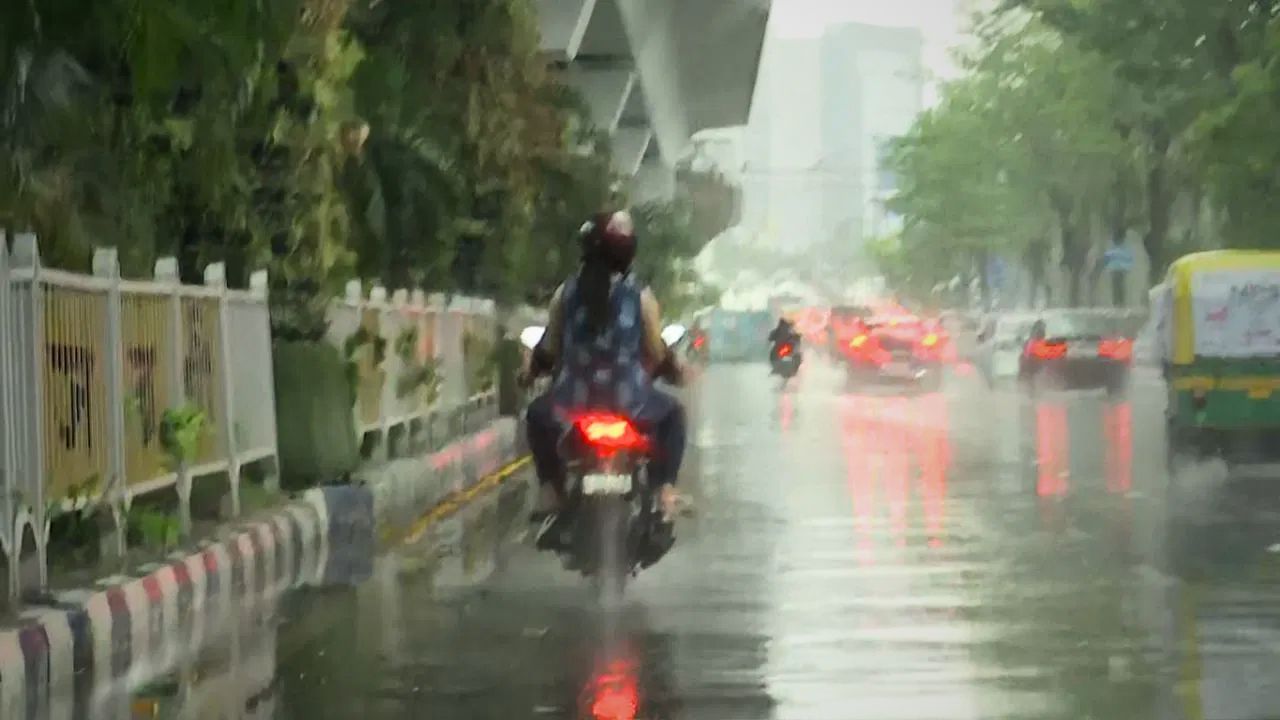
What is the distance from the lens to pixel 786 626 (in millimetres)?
10797

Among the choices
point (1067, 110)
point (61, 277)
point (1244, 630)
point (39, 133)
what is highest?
point (1067, 110)

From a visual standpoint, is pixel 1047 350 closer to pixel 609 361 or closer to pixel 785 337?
pixel 785 337

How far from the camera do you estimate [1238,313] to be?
21078 mm

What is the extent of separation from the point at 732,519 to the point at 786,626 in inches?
250

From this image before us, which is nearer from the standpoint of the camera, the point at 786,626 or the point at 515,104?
the point at 786,626

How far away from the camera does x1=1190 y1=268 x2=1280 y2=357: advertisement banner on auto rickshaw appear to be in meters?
20.9

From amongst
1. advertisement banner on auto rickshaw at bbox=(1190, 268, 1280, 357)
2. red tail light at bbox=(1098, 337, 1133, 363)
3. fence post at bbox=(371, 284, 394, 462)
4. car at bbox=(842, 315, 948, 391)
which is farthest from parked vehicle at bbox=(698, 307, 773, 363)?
advertisement banner on auto rickshaw at bbox=(1190, 268, 1280, 357)

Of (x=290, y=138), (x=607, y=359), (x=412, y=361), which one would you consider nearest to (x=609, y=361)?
(x=607, y=359)

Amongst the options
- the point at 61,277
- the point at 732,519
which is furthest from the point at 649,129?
the point at 61,277

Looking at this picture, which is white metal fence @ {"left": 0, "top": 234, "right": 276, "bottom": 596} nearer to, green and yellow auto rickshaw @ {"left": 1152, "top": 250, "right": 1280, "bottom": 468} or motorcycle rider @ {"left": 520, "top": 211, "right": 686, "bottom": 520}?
motorcycle rider @ {"left": 520, "top": 211, "right": 686, "bottom": 520}

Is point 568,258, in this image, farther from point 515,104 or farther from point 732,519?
point 732,519

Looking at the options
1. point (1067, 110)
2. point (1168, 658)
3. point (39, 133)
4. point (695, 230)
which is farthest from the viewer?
point (695, 230)

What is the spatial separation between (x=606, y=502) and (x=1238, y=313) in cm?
1106

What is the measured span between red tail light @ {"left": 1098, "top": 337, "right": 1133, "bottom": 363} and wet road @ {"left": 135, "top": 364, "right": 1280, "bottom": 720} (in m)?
23.3
